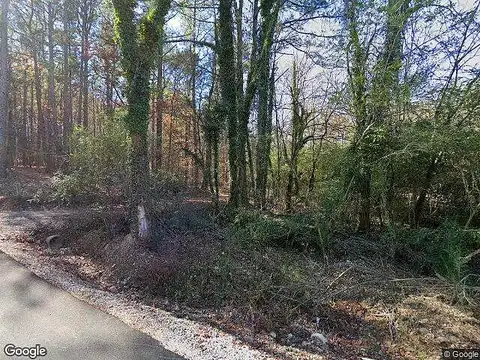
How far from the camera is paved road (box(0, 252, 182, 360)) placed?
2.82 m

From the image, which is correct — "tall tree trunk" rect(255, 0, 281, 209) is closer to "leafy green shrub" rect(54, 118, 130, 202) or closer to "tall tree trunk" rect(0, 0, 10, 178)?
"leafy green shrub" rect(54, 118, 130, 202)

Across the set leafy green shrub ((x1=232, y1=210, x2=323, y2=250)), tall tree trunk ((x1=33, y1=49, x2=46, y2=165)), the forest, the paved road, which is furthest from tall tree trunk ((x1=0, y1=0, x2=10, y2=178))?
leafy green shrub ((x1=232, y1=210, x2=323, y2=250))

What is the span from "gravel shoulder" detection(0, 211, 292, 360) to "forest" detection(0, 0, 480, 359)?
1.24 feet

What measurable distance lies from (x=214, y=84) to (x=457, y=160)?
8899mm

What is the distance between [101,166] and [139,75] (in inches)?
104

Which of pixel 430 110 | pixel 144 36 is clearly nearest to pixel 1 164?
pixel 144 36

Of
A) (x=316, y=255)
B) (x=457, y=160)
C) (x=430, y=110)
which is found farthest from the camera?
(x=316, y=255)

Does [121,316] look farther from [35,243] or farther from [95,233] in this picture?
[35,243]

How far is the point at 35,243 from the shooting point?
6.22 m

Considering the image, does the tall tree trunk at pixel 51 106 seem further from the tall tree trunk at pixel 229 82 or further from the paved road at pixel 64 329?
the paved road at pixel 64 329

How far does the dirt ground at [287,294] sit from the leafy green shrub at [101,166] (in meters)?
0.65

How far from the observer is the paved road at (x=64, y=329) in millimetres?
2817

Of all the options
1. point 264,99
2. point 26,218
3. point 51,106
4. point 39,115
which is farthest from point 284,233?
point 39,115

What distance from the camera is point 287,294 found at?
14.1 ft
